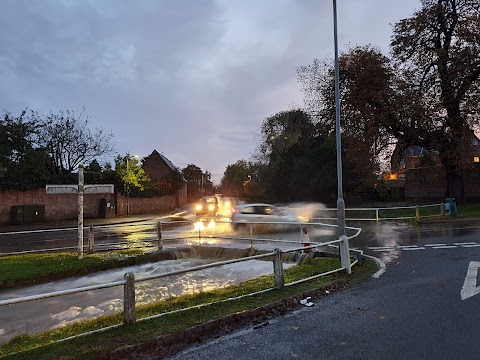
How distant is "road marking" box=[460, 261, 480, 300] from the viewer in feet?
22.6

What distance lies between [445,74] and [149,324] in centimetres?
2701

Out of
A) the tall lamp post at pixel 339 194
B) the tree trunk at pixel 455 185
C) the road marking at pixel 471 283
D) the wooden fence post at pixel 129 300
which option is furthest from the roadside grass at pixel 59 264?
the tree trunk at pixel 455 185

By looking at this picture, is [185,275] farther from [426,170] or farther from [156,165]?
[156,165]

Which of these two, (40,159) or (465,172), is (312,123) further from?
(40,159)

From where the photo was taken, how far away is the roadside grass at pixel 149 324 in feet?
15.0

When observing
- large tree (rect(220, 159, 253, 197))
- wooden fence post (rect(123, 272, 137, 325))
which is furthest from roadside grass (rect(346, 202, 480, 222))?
large tree (rect(220, 159, 253, 197))

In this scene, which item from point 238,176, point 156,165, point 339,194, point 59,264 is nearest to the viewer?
point 339,194

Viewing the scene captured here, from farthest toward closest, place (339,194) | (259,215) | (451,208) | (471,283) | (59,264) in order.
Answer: (451,208) → (259,215) → (59,264) → (339,194) → (471,283)

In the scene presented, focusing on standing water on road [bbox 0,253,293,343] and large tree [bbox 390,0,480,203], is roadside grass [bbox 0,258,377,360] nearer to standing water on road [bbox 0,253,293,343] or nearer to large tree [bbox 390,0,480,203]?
standing water on road [bbox 0,253,293,343]

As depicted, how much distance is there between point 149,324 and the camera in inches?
216

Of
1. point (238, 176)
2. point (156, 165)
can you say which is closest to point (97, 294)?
point (156, 165)

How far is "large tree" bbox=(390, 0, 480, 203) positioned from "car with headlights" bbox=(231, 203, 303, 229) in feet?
40.1

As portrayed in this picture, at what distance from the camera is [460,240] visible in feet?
45.7

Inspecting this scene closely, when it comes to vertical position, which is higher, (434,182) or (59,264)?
(434,182)
